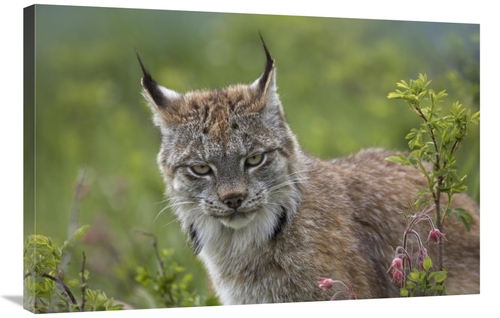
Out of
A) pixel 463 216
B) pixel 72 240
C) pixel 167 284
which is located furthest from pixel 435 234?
pixel 72 240

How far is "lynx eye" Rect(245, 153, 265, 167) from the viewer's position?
8219 millimetres

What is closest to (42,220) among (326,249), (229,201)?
(229,201)

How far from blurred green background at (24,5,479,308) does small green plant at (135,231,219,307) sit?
0.15 m

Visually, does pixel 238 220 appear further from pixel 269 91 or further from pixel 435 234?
pixel 435 234

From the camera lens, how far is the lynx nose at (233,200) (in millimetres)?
8031

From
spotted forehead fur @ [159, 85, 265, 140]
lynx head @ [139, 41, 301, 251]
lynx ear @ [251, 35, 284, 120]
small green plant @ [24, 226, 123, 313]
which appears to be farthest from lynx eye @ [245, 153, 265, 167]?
small green plant @ [24, 226, 123, 313]

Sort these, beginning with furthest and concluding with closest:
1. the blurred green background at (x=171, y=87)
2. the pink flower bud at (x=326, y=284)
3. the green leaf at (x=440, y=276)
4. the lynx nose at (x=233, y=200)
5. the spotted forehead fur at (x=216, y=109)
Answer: the blurred green background at (x=171, y=87)
the green leaf at (x=440, y=276)
the spotted forehead fur at (x=216, y=109)
the pink flower bud at (x=326, y=284)
the lynx nose at (x=233, y=200)

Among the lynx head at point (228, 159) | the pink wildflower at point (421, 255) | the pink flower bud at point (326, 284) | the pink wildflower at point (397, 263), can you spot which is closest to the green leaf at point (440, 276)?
the pink wildflower at point (421, 255)

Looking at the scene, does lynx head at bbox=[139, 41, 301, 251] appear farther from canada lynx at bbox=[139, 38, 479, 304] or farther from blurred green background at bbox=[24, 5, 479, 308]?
blurred green background at bbox=[24, 5, 479, 308]

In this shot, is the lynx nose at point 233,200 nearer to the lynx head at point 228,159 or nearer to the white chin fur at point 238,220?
the lynx head at point 228,159

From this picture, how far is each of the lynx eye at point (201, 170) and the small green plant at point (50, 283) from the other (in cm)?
104

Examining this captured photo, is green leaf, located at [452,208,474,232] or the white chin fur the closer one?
the white chin fur

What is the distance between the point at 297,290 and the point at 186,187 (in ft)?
4.19

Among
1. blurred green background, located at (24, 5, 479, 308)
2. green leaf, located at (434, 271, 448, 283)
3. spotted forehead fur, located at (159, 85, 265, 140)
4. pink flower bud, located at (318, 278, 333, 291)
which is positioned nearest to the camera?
pink flower bud, located at (318, 278, 333, 291)
